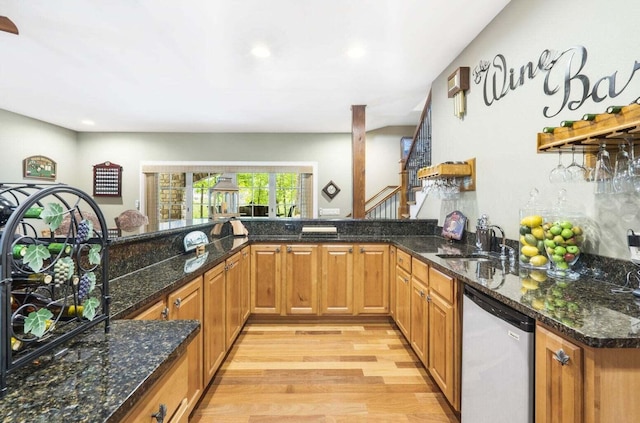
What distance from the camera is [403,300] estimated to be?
2869 mm

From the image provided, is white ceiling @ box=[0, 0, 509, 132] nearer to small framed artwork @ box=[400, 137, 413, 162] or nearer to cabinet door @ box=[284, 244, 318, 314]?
small framed artwork @ box=[400, 137, 413, 162]

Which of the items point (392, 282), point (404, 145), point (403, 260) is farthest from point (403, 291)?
point (404, 145)

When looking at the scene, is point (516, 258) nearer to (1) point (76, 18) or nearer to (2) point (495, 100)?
(2) point (495, 100)

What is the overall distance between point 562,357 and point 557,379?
92 mm

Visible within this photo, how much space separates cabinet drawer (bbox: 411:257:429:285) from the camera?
2311 millimetres

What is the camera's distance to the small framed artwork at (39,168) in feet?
17.1

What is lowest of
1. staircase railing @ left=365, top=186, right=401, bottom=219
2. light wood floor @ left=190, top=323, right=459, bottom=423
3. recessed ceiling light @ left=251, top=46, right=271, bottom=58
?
light wood floor @ left=190, top=323, right=459, bottom=423

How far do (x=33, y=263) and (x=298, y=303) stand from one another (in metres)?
2.82

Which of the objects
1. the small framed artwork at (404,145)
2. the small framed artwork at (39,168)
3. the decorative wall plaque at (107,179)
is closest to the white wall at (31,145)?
the small framed artwork at (39,168)

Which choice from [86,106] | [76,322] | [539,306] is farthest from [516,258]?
[86,106]

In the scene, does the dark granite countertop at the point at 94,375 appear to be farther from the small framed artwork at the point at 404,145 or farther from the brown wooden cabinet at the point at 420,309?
the small framed artwork at the point at 404,145

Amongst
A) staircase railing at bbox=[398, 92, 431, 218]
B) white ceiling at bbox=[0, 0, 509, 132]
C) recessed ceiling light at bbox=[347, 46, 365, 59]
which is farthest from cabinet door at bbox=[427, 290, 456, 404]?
staircase railing at bbox=[398, 92, 431, 218]

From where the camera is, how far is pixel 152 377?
0.74m

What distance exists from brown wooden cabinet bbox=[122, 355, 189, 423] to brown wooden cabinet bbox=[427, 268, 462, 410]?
1.45 m
